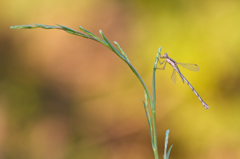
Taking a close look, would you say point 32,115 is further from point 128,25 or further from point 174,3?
point 174,3

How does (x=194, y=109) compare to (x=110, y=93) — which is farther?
(x=110, y=93)

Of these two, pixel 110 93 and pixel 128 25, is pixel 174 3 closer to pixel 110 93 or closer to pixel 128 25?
pixel 128 25

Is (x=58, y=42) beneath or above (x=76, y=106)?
above

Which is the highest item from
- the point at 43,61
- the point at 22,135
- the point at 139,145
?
the point at 43,61

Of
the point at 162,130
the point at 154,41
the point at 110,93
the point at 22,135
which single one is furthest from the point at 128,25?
the point at 22,135

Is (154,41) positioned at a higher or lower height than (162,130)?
higher

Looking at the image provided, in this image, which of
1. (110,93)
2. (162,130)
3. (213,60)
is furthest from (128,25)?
(162,130)
